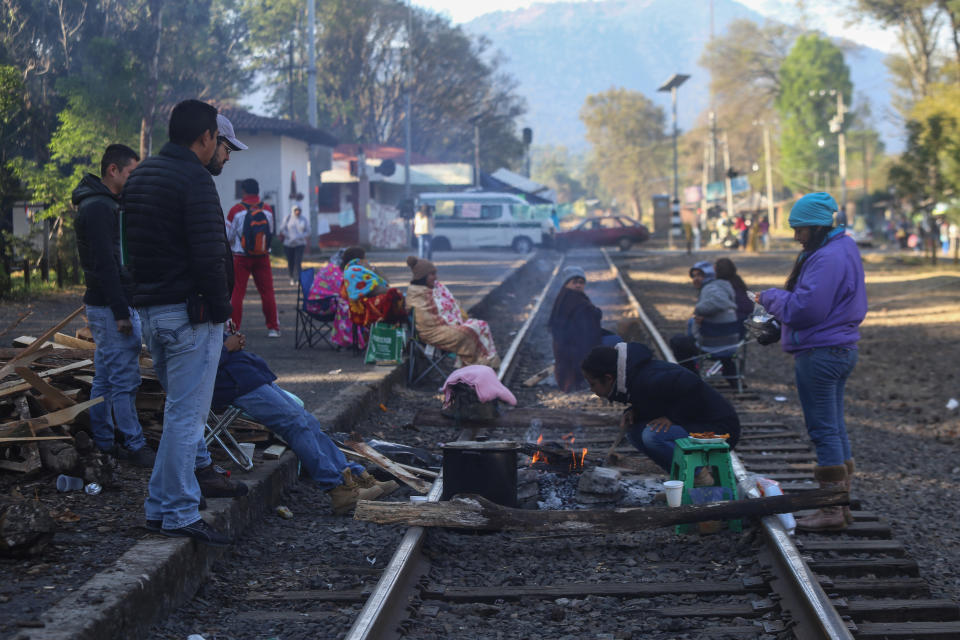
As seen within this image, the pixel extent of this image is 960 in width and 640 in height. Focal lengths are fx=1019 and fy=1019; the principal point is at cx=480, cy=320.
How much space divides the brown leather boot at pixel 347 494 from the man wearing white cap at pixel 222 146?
2.10 m

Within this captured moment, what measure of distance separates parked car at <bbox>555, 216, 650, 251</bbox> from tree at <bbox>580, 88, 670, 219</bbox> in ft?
230

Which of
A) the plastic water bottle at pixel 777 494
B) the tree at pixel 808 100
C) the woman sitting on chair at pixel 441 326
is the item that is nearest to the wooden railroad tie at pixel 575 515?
the plastic water bottle at pixel 777 494

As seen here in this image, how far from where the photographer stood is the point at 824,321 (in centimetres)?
554

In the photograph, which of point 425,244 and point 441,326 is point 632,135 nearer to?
point 425,244

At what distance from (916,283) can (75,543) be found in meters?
23.7

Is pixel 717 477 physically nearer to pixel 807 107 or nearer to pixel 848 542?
pixel 848 542

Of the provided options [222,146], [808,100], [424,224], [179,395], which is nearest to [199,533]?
[179,395]

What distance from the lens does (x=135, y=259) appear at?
15.0 ft

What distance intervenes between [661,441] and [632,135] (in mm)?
112477

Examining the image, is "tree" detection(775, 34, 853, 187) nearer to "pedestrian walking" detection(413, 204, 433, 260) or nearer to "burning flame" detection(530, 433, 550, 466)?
"pedestrian walking" detection(413, 204, 433, 260)

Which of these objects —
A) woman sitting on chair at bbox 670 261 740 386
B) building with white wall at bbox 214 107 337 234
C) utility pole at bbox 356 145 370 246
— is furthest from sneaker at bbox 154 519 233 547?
utility pole at bbox 356 145 370 246

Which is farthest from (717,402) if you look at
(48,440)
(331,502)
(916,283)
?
(916,283)

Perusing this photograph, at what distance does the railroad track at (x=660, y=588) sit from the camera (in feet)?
13.9

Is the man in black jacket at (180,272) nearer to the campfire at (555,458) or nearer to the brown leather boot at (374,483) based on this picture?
the brown leather boot at (374,483)
